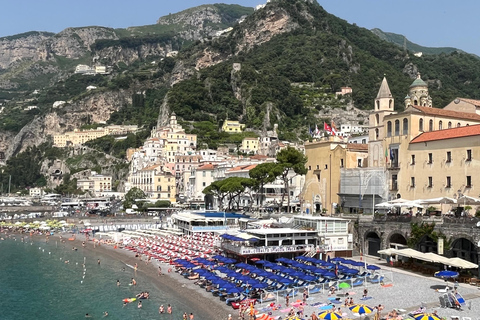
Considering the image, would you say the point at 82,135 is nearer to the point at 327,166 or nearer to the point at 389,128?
the point at 327,166

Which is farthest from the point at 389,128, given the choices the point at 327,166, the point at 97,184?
the point at 97,184

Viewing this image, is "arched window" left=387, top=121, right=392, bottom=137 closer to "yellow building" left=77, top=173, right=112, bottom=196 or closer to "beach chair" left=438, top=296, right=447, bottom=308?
"beach chair" left=438, top=296, right=447, bottom=308

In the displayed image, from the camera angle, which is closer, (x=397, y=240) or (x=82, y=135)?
(x=397, y=240)

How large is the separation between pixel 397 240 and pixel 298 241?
26.0ft

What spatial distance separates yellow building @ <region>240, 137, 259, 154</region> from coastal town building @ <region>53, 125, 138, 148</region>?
5798 centimetres

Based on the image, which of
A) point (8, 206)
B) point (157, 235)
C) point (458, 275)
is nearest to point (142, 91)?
point (8, 206)

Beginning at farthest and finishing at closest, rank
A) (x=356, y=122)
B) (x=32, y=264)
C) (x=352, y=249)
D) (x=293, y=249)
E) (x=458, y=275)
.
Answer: (x=356, y=122) < (x=32, y=264) < (x=352, y=249) < (x=293, y=249) < (x=458, y=275)

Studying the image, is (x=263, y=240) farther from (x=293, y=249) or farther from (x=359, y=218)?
(x=359, y=218)

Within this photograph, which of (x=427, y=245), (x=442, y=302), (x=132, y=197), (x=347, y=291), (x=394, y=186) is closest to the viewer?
(x=442, y=302)

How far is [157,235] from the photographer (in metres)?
65.7

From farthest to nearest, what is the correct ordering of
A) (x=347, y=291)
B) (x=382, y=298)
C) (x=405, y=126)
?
(x=405, y=126) → (x=347, y=291) → (x=382, y=298)

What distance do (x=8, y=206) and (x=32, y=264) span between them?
225 ft

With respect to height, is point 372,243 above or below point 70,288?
above

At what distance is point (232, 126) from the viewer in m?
135
